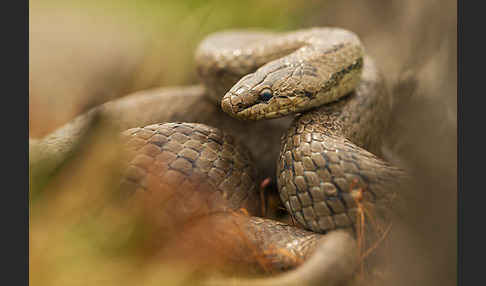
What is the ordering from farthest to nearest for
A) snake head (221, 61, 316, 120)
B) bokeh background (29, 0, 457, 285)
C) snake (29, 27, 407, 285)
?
snake head (221, 61, 316, 120), snake (29, 27, 407, 285), bokeh background (29, 0, 457, 285)

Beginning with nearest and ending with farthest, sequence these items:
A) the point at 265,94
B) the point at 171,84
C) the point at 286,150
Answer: the point at 286,150
the point at 265,94
the point at 171,84

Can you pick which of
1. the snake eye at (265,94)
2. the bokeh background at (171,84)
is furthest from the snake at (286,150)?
the bokeh background at (171,84)

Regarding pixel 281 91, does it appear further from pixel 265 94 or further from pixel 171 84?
pixel 171 84

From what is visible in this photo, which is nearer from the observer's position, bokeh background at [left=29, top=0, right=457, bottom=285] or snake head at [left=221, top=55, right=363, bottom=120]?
bokeh background at [left=29, top=0, right=457, bottom=285]

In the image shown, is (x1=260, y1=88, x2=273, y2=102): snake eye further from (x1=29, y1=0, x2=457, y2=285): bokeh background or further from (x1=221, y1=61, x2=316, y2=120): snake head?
(x1=29, y1=0, x2=457, y2=285): bokeh background

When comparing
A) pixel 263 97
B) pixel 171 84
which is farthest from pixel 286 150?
pixel 171 84

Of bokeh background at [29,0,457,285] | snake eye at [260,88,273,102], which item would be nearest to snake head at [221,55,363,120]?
snake eye at [260,88,273,102]
